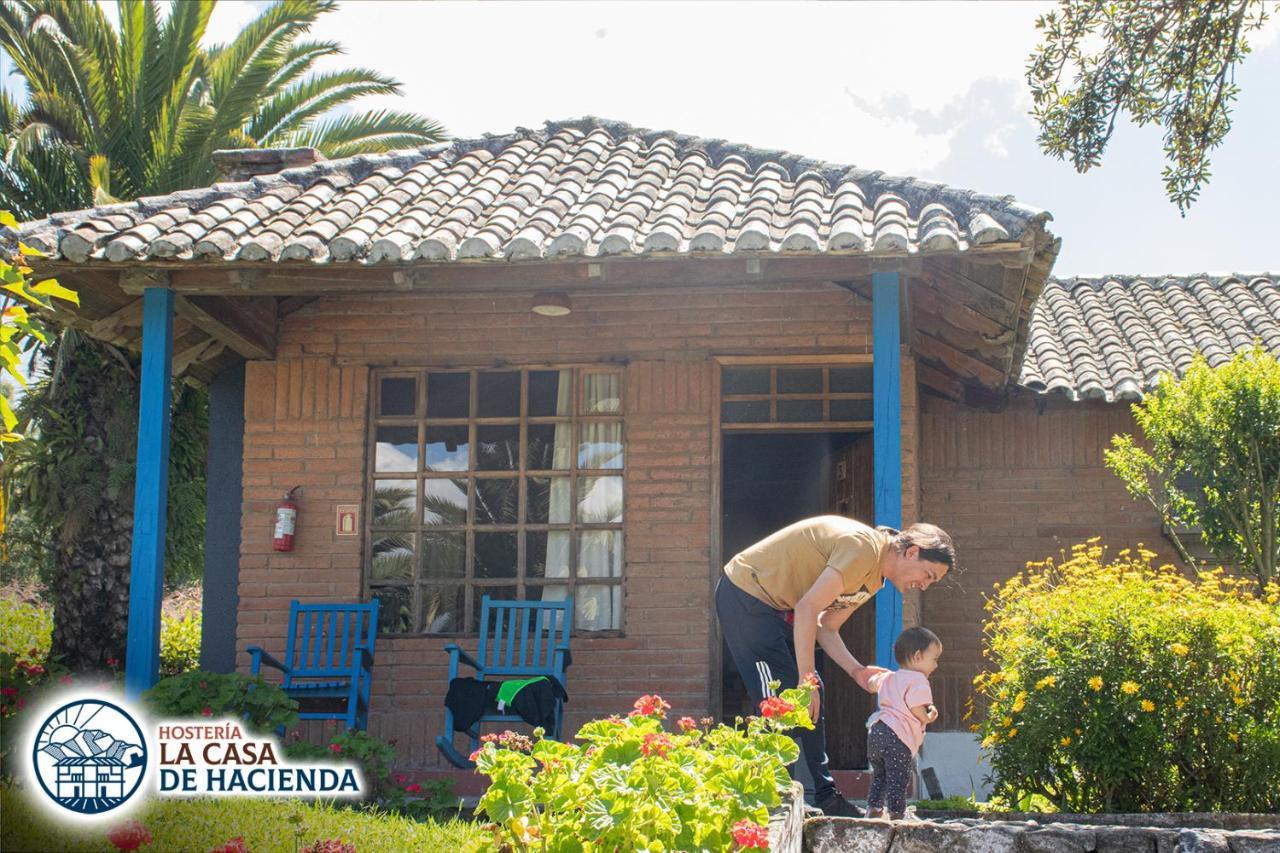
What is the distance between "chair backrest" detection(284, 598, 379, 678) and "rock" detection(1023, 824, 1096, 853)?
427 cm

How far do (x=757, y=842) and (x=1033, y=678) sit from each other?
2.85 meters

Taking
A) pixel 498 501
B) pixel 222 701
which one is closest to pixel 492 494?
pixel 498 501

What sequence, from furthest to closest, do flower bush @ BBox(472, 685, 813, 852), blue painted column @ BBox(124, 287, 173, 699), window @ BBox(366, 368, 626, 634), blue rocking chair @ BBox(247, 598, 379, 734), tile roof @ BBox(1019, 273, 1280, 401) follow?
tile roof @ BBox(1019, 273, 1280, 401) < window @ BBox(366, 368, 626, 634) < blue rocking chair @ BBox(247, 598, 379, 734) < blue painted column @ BBox(124, 287, 173, 699) < flower bush @ BBox(472, 685, 813, 852)

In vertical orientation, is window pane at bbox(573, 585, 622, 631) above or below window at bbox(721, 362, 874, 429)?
below

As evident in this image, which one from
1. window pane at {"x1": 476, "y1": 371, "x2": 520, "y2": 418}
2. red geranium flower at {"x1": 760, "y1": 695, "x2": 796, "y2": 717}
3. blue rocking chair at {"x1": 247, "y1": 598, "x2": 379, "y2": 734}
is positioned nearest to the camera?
red geranium flower at {"x1": 760, "y1": 695, "x2": 796, "y2": 717}

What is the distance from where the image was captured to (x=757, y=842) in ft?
12.6

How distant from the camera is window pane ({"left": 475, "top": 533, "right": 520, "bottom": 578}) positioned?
880 cm

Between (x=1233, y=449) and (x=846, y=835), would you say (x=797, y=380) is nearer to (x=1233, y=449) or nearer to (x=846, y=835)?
(x=1233, y=449)

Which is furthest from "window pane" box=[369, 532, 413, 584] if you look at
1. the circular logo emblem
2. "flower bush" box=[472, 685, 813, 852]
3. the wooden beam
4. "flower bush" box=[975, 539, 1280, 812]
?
"flower bush" box=[472, 685, 813, 852]

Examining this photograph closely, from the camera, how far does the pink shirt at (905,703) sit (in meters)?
5.79

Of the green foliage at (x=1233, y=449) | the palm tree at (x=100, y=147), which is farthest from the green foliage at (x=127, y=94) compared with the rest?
the green foliage at (x=1233, y=449)

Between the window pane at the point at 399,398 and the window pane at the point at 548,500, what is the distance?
3.14 ft

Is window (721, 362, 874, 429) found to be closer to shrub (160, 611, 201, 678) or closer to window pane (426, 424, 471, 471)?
window pane (426, 424, 471, 471)

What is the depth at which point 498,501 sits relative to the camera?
29.1ft
